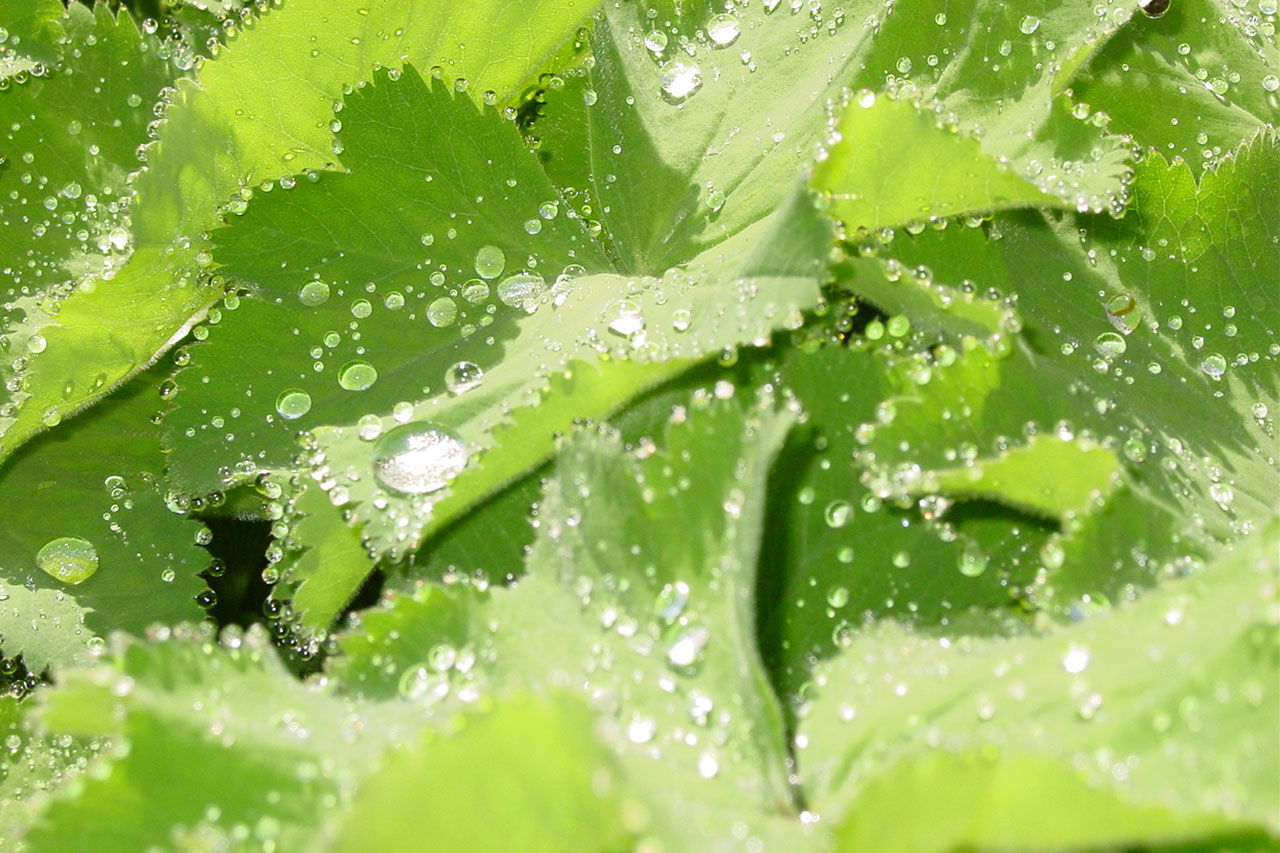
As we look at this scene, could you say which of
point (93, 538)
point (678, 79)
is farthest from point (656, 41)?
A: point (93, 538)

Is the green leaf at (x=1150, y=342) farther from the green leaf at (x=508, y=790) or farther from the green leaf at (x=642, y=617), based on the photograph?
the green leaf at (x=508, y=790)

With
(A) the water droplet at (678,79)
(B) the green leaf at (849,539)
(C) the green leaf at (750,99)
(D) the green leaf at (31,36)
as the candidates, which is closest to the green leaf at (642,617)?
(B) the green leaf at (849,539)

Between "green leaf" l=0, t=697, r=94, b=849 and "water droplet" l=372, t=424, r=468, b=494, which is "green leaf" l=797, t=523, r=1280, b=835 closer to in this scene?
"water droplet" l=372, t=424, r=468, b=494

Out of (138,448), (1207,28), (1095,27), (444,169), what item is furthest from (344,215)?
(1207,28)

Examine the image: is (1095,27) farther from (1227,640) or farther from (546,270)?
(1227,640)

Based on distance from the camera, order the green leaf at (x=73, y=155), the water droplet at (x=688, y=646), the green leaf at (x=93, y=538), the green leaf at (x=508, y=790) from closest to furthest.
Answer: the green leaf at (x=508, y=790) → the water droplet at (x=688, y=646) → the green leaf at (x=93, y=538) → the green leaf at (x=73, y=155)

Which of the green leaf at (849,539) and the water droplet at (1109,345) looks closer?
the green leaf at (849,539)

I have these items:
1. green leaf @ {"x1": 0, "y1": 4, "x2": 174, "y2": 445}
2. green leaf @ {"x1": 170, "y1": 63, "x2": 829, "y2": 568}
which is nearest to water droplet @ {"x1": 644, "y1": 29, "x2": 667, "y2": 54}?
green leaf @ {"x1": 170, "y1": 63, "x2": 829, "y2": 568}
